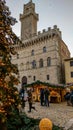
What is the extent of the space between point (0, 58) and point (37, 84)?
17600mm

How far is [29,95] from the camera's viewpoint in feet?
46.5

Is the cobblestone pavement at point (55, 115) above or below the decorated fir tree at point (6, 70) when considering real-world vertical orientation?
below

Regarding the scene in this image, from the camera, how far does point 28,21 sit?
46.8 m

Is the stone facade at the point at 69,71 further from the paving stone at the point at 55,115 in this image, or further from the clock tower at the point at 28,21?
the paving stone at the point at 55,115

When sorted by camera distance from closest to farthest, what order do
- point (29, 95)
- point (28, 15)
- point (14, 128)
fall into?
point (14, 128), point (29, 95), point (28, 15)

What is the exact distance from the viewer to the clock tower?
45656mm

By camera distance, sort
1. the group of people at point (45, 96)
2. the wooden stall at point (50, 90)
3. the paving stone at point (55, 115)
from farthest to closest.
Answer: the wooden stall at point (50, 90) < the group of people at point (45, 96) < the paving stone at point (55, 115)

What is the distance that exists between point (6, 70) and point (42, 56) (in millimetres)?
33841

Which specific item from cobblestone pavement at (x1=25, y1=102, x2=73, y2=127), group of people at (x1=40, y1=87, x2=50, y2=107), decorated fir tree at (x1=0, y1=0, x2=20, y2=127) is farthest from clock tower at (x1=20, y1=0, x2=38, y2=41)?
decorated fir tree at (x1=0, y1=0, x2=20, y2=127)

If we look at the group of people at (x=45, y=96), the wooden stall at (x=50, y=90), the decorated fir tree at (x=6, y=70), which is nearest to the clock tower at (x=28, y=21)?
the wooden stall at (x=50, y=90)

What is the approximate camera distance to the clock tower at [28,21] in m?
45.7

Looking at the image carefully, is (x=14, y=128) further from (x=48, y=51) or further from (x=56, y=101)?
(x=48, y=51)

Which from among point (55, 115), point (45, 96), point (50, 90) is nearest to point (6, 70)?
point (55, 115)

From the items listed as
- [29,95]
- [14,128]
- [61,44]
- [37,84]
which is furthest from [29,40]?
[14,128]
